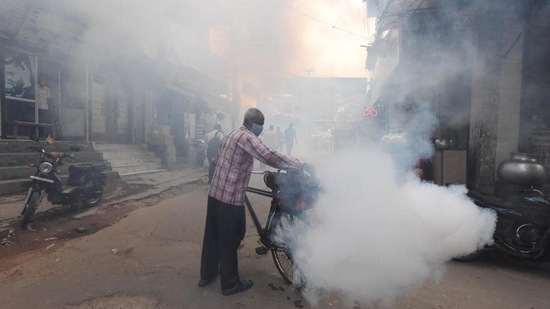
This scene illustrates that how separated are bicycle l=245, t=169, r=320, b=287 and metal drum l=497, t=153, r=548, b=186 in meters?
3.60

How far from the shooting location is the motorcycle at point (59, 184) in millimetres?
5055

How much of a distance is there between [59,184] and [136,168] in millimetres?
4521

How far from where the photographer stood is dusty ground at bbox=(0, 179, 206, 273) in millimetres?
4141

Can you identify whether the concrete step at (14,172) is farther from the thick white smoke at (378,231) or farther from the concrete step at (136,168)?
the thick white smoke at (378,231)

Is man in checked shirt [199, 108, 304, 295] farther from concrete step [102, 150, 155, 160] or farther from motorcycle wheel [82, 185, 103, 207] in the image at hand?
concrete step [102, 150, 155, 160]

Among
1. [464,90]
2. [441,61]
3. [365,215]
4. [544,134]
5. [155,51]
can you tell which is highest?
[155,51]

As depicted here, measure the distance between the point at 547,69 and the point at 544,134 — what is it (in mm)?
1212

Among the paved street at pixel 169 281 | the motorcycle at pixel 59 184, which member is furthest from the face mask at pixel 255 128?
the motorcycle at pixel 59 184

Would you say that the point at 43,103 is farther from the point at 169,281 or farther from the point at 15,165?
the point at 169,281

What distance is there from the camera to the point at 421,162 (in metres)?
6.31

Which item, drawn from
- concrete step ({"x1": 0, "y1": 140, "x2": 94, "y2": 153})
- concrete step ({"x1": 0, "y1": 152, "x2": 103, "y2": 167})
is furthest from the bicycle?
concrete step ({"x1": 0, "y1": 152, "x2": 103, "y2": 167})

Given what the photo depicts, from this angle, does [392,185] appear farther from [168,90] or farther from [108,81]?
[168,90]

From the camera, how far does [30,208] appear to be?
4.98 meters

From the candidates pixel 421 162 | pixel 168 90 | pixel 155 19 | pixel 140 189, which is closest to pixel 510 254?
pixel 421 162
